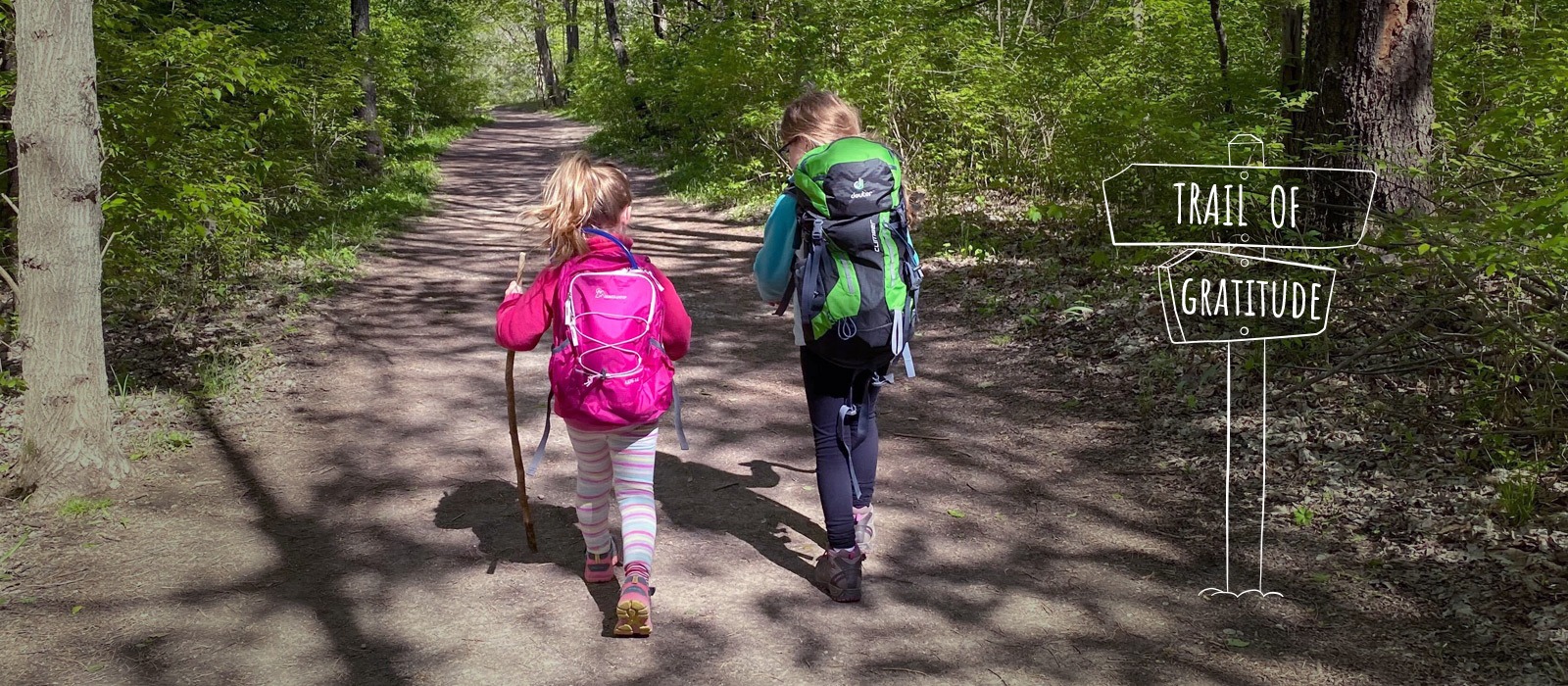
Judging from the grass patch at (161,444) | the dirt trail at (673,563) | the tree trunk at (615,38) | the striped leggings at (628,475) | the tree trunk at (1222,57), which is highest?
the tree trunk at (615,38)

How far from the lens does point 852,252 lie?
358cm

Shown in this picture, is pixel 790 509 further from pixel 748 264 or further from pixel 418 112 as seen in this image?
pixel 418 112

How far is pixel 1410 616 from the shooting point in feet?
12.2

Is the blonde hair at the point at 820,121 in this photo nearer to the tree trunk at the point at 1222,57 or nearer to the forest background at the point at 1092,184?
the forest background at the point at 1092,184

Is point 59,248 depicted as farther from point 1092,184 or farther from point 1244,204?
point 1092,184

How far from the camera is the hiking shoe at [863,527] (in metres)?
4.13

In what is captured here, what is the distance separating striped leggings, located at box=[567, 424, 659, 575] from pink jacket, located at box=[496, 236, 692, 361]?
349 mm

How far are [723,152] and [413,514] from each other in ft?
39.7

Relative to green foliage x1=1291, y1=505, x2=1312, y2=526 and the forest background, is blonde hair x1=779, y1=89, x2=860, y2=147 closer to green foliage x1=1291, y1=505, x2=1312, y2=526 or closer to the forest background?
the forest background

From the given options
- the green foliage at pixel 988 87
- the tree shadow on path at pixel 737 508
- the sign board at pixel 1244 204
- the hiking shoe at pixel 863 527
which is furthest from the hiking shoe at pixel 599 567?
the green foliage at pixel 988 87

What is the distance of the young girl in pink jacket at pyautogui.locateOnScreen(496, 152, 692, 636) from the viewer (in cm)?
365

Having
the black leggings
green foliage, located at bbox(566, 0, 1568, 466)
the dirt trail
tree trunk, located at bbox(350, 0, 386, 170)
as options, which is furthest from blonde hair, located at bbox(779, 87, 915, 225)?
tree trunk, located at bbox(350, 0, 386, 170)

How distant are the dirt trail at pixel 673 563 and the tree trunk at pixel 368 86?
981cm

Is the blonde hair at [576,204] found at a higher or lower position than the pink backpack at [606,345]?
higher
